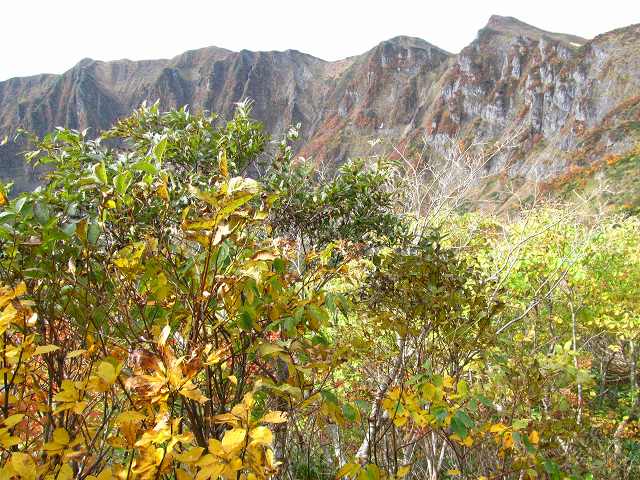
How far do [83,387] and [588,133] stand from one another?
85128 millimetres

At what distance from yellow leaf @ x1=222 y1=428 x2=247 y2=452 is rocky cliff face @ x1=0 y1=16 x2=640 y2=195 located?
4337cm

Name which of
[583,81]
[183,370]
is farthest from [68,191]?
[583,81]

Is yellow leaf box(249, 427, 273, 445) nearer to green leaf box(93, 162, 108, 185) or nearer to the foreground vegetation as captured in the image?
the foreground vegetation

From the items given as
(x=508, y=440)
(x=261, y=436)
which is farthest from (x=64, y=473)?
(x=508, y=440)

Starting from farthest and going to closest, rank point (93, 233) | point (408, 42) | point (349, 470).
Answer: point (408, 42)
point (349, 470)
point (93, 233)

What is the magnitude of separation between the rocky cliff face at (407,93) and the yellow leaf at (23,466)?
43405 mm

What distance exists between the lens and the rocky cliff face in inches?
2908

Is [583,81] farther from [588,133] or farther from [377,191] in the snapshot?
[377,191]

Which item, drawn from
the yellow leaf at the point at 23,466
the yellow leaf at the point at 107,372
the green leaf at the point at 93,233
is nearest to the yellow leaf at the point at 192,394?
the yellow leaf at the point at 107,372

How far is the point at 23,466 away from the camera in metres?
1.18

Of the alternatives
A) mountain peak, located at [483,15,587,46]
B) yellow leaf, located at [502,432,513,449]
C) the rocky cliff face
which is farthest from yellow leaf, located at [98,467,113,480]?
mountain peak, located at [483,15,587,46]

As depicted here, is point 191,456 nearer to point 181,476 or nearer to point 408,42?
point 181,476

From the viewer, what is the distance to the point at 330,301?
1.76 meters

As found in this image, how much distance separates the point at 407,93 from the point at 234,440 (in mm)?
126172
